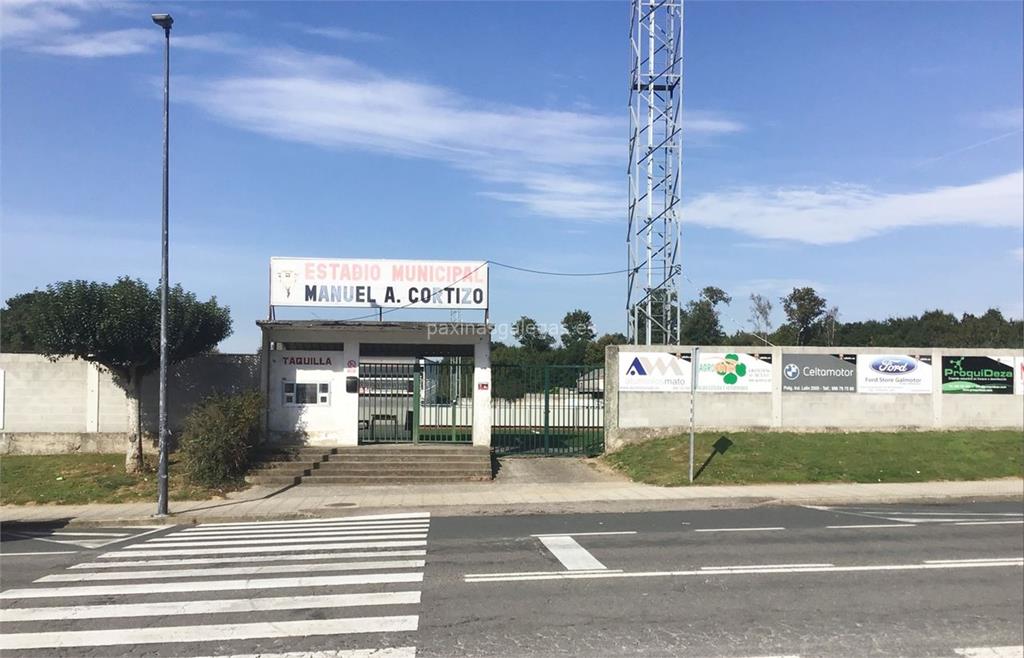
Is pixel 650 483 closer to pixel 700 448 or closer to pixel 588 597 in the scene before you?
pixel 700 448

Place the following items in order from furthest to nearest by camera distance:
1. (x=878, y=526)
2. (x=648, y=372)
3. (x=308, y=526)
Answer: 1. (x=648, y=372)
2. (x=308, y=526)
3. (x=878, y=526)

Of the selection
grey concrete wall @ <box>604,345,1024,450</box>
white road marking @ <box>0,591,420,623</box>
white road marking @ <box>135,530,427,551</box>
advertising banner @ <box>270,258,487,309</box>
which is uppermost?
advertising banner @ <box>270,258,487,309</box>

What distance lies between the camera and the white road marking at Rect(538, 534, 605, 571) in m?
8.98

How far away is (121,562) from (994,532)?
12.2 meters

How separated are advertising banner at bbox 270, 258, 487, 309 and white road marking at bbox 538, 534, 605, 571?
9.88 m

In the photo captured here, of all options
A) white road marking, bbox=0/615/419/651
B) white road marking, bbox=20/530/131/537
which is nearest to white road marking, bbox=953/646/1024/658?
white road marking, bbox=0/615/419/651

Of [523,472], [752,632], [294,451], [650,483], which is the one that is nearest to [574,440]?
[523,472]

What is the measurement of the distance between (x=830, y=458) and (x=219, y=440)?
14.6 meters

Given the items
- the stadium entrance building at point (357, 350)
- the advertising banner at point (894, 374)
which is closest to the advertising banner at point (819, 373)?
the advertising banner at point (894, 374)

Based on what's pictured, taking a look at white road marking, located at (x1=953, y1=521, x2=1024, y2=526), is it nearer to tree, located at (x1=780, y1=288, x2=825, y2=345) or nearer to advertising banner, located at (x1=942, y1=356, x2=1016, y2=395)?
advertising banner, located at (x1=942, y1=356, x2=1016, y2=395)

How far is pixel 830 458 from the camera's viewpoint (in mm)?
18953

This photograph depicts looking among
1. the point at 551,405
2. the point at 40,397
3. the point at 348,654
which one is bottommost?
the point at 348,654

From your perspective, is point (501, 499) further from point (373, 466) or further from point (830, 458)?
point (830, 458)

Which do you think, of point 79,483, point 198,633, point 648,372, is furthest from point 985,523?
point 79,483
